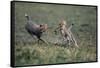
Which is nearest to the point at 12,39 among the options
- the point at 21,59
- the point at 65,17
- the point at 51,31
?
the point at 21,59

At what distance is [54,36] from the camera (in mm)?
2580

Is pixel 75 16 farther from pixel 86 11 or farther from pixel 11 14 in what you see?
pixel 11 14

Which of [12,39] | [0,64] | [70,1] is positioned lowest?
[0,64]

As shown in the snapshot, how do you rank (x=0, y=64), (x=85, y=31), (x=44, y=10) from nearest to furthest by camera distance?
(x=0, y=64)
(x=44, y=10)
(x=85, y=31)

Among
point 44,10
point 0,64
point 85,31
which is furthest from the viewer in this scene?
point 85,31

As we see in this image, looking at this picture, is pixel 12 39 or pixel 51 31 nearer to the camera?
pixel 12 39

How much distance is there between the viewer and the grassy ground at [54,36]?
243cm

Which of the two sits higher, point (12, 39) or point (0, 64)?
point (12, 39)

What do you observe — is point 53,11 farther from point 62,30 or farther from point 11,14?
point 11,14

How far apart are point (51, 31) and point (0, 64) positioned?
2.11ft

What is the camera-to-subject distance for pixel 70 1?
2.68 meters

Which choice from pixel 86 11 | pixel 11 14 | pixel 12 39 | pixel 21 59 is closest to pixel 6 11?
pixel 11 14

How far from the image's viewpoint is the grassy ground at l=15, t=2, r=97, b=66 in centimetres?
243

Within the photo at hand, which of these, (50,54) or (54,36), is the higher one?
(54,36)
